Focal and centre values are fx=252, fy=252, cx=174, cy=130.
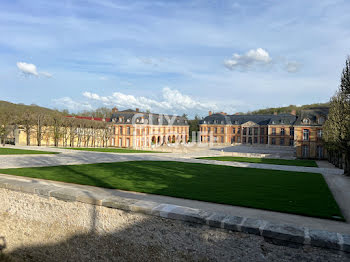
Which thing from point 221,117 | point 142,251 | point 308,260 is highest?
point 221,117

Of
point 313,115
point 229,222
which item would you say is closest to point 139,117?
point 313,115

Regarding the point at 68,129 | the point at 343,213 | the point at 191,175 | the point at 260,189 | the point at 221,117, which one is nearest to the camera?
the point at 343,213

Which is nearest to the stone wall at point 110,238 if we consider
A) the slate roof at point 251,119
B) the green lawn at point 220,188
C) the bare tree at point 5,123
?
the green lawn at point 220,188

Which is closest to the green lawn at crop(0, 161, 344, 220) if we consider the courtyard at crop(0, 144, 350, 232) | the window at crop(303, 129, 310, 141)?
the courtyard at crop(0, 144, 350, 232)

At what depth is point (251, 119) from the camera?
57.2 meters

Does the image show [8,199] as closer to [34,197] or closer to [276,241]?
[34,197]

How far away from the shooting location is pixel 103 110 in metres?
84.8

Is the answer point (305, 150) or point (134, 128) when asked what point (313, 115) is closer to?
point (305, 150)

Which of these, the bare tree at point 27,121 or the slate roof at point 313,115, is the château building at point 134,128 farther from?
the slate roof at point 313,115

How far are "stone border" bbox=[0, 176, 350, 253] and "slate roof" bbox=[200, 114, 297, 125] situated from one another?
4950 centimetres

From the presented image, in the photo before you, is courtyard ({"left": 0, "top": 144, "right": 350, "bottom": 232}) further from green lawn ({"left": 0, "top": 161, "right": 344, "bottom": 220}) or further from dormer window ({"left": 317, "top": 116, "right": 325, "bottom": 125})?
dormer window ({"left": 317, "top": 116, "right": 325, "bottom": 125})

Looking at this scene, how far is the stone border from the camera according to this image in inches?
183

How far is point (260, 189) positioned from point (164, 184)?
11.9ft

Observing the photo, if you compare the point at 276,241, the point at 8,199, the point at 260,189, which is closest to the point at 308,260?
the point at 276,241
